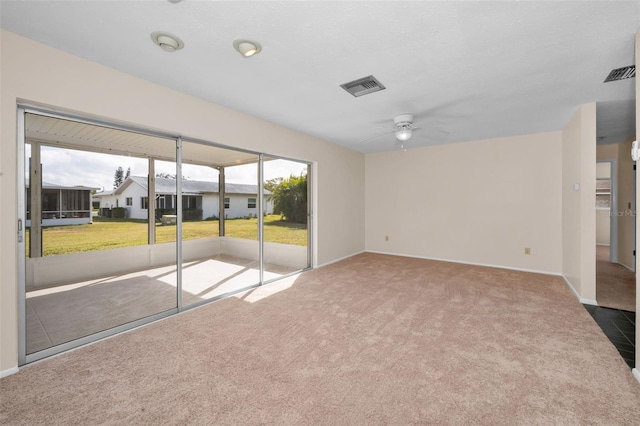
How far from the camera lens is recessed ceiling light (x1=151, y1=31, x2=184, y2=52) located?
2.04m

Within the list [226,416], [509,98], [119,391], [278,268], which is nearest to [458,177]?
[509,98]

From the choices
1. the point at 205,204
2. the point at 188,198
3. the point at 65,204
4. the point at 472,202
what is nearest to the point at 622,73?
the point at 472,202

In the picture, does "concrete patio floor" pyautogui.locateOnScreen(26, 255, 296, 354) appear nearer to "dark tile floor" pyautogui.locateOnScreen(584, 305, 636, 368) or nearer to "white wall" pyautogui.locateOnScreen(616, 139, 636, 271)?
"dark tile floor" pyautogui.locateOnScreen(584, 305, 636, 368)

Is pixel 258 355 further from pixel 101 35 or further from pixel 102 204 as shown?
pixel 102 204

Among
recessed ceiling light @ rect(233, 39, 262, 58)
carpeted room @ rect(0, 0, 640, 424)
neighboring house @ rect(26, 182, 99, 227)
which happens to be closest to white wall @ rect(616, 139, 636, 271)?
carpeted room @ rect(0, 0, 640, 424)

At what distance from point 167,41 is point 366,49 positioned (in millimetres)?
1601

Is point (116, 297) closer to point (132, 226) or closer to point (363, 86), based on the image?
point (132, 226)

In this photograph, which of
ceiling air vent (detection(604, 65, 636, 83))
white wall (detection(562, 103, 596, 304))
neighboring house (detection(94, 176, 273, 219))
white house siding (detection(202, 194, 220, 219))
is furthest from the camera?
white house siding (detection(202, 194, 220, 219))

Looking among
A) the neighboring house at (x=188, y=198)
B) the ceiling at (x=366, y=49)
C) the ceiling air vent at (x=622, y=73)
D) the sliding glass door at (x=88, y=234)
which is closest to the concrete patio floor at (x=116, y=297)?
the sliding glass door at (x=88, y=234)

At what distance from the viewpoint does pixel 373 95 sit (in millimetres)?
3182

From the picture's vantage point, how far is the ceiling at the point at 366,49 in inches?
70.3

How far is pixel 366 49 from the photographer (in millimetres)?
2227

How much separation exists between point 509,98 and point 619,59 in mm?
966

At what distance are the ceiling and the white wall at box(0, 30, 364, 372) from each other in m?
0.13
